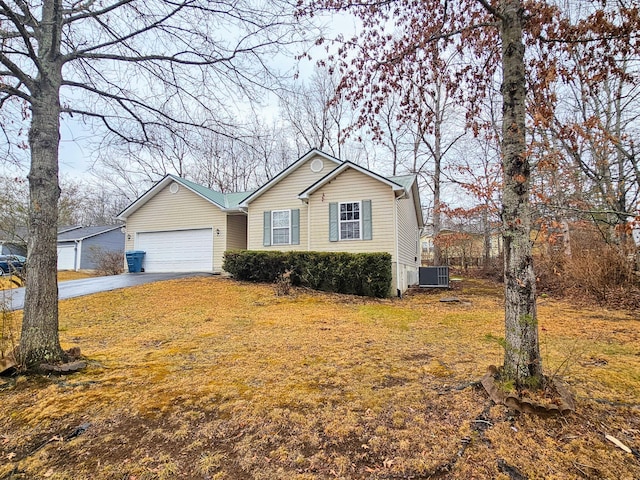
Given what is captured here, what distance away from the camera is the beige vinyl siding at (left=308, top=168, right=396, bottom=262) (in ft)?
36.6

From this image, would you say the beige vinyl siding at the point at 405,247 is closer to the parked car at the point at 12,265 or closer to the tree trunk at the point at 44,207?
the tree trunk at the point at 44,207

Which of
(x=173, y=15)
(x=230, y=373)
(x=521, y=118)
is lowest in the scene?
(x=230, y=373)

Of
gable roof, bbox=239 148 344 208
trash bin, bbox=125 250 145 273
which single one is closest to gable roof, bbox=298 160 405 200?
gable roof, bbox=239 148 344 208

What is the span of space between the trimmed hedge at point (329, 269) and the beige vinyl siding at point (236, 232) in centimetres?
363

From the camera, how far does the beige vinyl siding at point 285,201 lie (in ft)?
42.3

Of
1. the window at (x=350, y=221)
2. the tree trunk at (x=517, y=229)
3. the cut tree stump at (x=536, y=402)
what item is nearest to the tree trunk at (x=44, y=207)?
the cut tree stump at (x=536, y=402)

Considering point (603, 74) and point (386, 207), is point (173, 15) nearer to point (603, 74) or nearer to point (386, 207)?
point (603, 74)

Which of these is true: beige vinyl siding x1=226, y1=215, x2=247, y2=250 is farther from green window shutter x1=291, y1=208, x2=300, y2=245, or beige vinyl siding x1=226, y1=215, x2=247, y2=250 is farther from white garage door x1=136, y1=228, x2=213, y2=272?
green window shutter x1=291, y1=208, x2=300, y2=245

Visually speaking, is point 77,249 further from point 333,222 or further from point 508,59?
point 508,59

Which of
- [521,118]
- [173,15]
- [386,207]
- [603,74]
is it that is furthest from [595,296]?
[173,15]

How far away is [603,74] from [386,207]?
26.8 feet

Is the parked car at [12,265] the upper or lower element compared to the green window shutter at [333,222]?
lower

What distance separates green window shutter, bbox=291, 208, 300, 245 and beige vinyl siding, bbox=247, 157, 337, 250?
12 cm

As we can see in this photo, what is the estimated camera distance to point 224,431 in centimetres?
228
